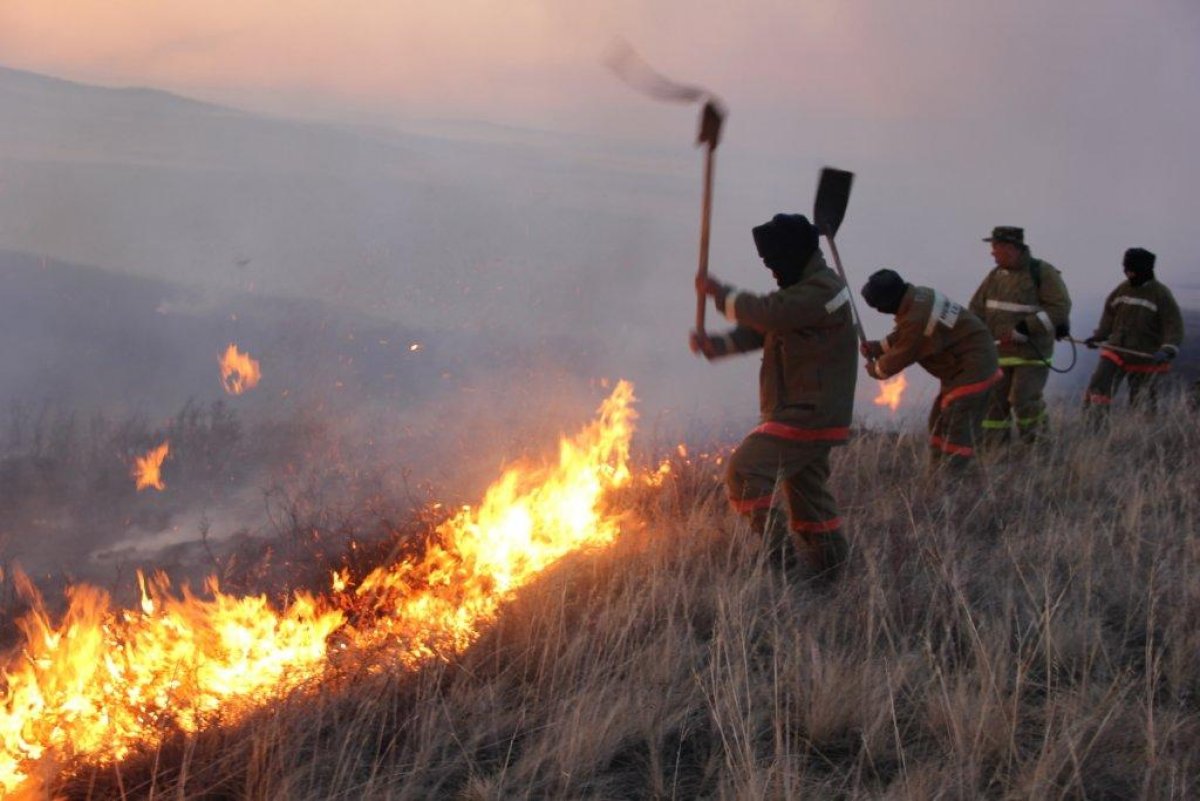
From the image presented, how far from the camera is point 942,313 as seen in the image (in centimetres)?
576

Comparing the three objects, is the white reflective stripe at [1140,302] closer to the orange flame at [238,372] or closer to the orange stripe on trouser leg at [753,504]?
the orange stripe on trouser leg at [753,504]

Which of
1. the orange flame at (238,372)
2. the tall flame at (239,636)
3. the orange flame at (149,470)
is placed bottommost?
the orange flame at (149,470)

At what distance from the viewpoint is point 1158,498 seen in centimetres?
501

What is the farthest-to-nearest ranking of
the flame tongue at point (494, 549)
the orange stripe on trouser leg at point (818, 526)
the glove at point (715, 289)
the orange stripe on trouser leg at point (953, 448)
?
the orange stripe on trouser leg at point (953, 448)
the orange stripe on trouser leg at point (818, 526)
the glove at point (715, 289)
the flame tongue at point (494, 549)

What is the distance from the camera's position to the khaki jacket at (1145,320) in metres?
8.22

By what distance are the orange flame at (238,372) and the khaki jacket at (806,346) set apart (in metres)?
7.97

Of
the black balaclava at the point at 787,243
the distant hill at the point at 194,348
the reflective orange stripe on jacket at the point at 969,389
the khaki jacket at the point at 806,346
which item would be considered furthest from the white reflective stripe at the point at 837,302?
the distant hill at the point at 194,348

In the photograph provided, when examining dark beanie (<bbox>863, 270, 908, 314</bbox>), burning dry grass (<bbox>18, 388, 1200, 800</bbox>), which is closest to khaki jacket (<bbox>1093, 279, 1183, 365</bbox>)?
dark beanie (<bbox>863, 270, 908, 314</bbox>)

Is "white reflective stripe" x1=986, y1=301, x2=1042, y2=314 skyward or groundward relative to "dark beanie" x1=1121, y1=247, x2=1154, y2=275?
groundward

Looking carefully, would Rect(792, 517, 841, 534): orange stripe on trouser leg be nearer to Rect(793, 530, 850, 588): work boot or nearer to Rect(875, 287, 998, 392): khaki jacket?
Rect(793, 530, 850, 588): work boot

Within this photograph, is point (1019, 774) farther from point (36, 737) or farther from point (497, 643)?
point (36, 737)

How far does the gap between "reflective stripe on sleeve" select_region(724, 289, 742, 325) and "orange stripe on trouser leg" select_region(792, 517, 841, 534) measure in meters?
0.91

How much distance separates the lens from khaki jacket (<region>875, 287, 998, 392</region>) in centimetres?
565

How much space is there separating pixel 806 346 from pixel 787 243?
16.6 inches
